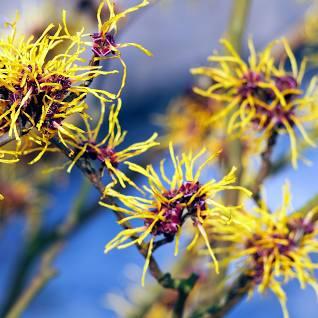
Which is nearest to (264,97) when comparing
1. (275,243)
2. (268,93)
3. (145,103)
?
(268,93)

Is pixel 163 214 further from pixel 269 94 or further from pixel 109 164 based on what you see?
pixel 269 94

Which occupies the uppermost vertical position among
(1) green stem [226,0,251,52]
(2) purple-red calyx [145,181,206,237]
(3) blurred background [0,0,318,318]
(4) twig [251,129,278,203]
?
(3) blurred background [0,0,318,318]

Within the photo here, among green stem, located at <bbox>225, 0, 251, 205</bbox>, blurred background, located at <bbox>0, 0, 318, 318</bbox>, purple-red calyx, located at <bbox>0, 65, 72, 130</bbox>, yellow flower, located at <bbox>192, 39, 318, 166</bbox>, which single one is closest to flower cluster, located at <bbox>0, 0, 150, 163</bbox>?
purple-red calyx, located at <bbox>0, 65, 72, 130</bbox>

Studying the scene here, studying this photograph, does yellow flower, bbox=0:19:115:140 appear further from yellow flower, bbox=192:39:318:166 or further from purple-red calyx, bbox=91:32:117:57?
yellow flower, bbox=192:39:318:166

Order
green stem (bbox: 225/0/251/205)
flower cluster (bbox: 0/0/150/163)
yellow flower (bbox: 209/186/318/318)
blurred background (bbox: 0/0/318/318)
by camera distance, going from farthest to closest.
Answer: blurred background (bbox: 0/0/318/318), green stem (bbox: 225/0/251/205), yellow flower (bbox: 209/186/318/318), flower cluster (bbox: 0/0/150/163)

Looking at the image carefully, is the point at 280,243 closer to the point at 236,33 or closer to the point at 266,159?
the point at 266,159

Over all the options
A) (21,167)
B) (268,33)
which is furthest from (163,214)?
(268,33)
